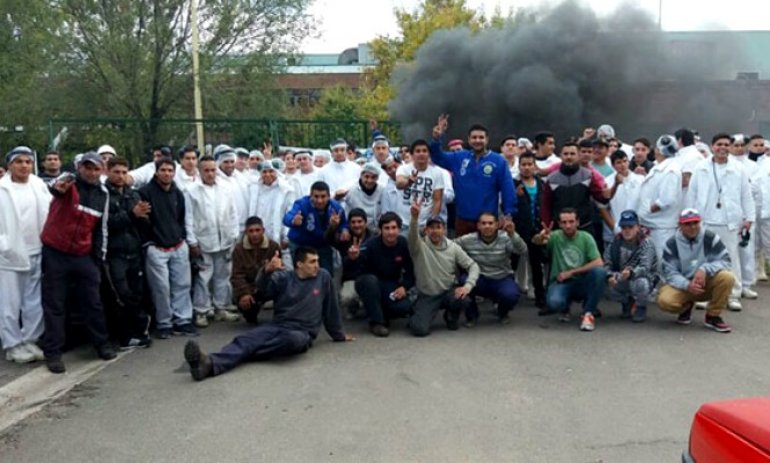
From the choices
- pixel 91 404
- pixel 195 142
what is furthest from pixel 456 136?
pixel 91 404

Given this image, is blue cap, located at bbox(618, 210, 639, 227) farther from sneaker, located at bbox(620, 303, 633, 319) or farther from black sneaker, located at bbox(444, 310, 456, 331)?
black sneaker, located at bbox(444, 310, 456, 331)

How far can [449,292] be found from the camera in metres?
7.48

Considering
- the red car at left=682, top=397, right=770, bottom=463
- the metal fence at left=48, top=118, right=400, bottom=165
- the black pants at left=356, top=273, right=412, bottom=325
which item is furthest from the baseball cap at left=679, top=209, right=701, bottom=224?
the metal fence at left=48, top=118, right=400, bottom=165

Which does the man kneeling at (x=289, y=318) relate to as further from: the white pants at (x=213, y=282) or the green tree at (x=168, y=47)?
the green tree at (x=168, y=47)

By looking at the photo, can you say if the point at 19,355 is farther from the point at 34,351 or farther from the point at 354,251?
the point at 354,251

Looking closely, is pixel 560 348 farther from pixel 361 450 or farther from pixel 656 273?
pixel 361 450

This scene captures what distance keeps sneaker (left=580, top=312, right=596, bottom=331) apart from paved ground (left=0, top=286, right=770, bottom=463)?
0.08 m

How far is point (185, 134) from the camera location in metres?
14.2

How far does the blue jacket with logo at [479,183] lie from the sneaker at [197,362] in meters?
3.50

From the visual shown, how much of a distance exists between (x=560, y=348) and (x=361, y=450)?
2.82m

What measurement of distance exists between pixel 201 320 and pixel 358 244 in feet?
6.07

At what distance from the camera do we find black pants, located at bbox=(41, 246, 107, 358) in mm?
6344

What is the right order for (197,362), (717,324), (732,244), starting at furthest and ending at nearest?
(732,244) → (717,324) → (197,362)

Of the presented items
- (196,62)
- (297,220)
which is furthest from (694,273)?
(196,62)
